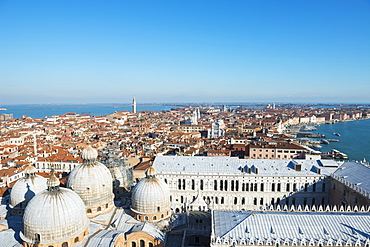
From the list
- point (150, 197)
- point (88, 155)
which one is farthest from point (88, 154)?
point (150, 197)

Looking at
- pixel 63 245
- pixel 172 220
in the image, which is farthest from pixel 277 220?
pixel 63 245

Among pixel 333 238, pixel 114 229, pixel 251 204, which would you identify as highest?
pixel 333 238

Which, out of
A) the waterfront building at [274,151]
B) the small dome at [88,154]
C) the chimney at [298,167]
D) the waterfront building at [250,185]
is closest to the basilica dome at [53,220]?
the small dome at [88,154]

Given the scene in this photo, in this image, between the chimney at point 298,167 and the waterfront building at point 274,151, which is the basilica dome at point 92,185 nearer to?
the chimney at point 298,167

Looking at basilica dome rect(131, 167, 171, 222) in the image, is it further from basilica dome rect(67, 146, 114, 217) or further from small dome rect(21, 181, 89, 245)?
small dome rect(21, 181, 89, 245)

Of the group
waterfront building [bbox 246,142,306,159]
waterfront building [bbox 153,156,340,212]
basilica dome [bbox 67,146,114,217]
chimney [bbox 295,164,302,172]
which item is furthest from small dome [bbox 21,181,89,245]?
waterfront building [bbox 246,142,306,159]

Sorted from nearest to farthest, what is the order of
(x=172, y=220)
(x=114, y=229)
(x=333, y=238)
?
1. (x=333, y=238)
2. (x=114, y=229)
3. (x=172, y=220)

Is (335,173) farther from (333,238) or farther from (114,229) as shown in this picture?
(114,229)
